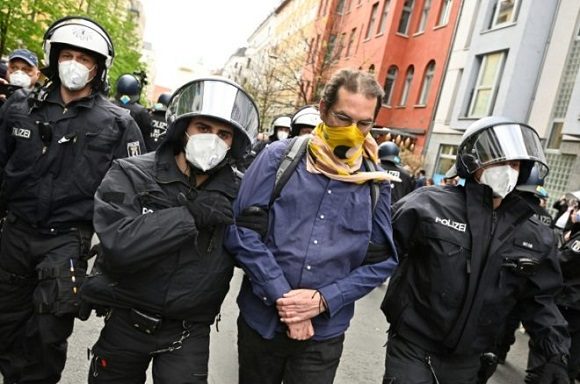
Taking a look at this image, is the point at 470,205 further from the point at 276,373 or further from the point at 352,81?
the point at 276,373

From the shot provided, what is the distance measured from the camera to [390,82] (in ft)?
88.2

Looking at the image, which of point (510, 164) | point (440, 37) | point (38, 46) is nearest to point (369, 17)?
point (440, 37)

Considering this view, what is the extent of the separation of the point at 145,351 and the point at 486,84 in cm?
1851

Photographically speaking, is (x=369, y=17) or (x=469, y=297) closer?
(x=469, y=297)

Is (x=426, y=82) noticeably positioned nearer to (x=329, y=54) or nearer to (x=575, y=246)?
(x=329, y=54)

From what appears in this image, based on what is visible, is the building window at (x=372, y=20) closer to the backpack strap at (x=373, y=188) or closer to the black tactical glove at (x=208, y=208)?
the backpack strap at (x=373, y=188)

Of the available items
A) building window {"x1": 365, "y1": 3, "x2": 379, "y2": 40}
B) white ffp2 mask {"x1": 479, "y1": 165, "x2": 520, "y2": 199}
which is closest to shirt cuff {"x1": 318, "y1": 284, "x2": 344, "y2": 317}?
white ffp2 mask {"x1": 479, "y1": 165, "x2": 520, "y2": 199}

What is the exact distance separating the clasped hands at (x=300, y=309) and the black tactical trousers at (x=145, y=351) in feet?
1.60

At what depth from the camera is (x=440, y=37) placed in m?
23.4

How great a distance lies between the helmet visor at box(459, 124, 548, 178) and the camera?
9.89 ft

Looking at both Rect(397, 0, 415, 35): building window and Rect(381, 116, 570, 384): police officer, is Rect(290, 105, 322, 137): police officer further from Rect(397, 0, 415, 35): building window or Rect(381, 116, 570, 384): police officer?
Rect(397, 0, 415, 35): building window

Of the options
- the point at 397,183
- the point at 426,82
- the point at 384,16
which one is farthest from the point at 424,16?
the point at 397,183

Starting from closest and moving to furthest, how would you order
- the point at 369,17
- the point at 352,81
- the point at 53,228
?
the point at 352,81
the point at 53,228
the point at 369,17

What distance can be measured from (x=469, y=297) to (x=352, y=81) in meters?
1.33
